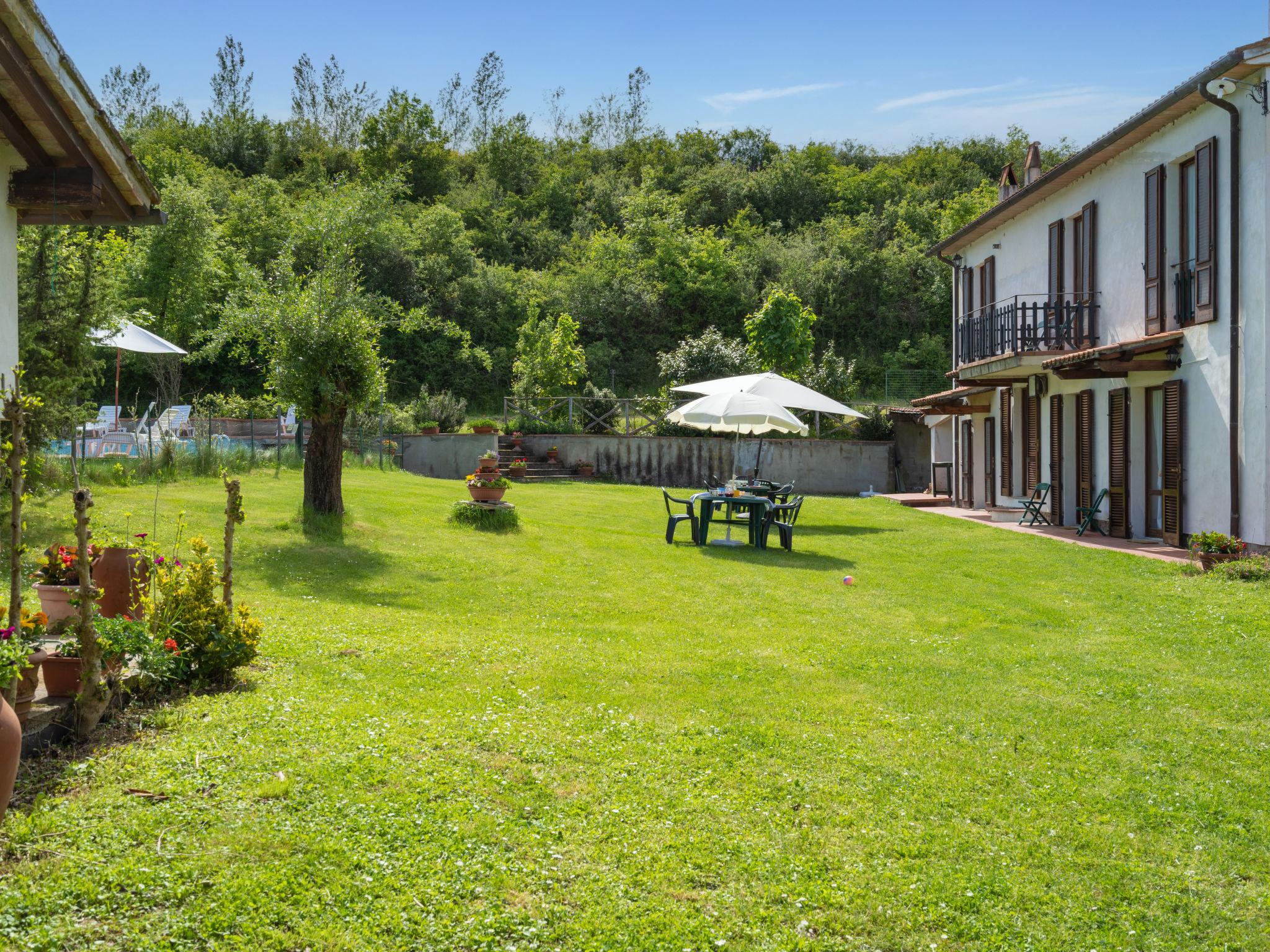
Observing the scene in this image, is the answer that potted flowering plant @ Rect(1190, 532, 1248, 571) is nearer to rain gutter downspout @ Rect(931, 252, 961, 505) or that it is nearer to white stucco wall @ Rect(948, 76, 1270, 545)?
white stucco wall @ Rect(948, 76, 1270, 545)

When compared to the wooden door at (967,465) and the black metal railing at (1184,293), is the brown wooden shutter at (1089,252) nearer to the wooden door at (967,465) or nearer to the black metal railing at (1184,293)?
the black metal railing at (1184,293)

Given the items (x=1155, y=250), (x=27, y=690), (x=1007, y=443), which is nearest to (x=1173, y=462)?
(x=1155, y=250)

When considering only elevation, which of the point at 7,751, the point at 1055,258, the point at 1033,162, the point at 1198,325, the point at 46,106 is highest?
the point at 1033,162

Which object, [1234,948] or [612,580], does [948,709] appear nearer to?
[1234,948]

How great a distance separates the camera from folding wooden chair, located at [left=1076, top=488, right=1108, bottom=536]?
49.7 feet

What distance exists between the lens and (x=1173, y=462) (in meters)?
13.5

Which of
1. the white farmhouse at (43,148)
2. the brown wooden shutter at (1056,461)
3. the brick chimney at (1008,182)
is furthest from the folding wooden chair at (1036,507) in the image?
the white farmhouse at (43,148)

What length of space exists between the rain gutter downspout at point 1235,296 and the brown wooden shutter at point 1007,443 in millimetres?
8010

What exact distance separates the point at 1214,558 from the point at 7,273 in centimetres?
1138

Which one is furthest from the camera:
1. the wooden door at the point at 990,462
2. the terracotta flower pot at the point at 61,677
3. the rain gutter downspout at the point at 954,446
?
the rain gutter downspout at the point at 954,446

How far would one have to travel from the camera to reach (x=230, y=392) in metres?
34.1

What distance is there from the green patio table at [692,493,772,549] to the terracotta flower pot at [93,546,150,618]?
8.64m

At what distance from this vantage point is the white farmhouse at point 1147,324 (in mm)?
11633

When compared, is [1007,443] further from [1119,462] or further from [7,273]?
[7,273]
